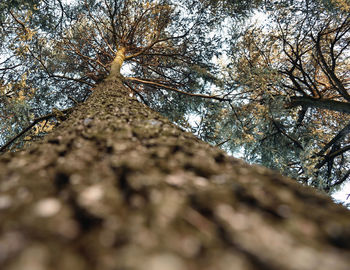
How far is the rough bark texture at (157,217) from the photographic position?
1.60 ft

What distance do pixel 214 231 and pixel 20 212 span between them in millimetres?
617

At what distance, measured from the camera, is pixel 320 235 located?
59 centimetres

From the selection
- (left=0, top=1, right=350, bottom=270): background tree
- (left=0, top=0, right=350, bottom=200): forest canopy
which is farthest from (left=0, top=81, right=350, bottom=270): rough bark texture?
(left=0, top=0, right=350, bottom=200): forest canopy

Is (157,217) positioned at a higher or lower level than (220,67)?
lower

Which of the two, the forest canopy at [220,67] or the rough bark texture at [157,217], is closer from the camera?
the rough bark texture at [157,217]

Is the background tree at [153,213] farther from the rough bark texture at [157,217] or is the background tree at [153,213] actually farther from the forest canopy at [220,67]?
the forest canopy at [220,67]

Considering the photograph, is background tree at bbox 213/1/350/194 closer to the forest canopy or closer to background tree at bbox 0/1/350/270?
the forest canopy

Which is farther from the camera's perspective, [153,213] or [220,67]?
[220,67]

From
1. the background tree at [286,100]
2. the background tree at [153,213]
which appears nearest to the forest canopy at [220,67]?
the background tree at [286,100]

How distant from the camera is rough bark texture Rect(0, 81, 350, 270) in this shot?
0.49 metres

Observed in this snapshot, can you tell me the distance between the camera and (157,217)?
2.03 ft

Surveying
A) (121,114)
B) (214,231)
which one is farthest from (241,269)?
(121,114)

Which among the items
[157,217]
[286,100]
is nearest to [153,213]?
[157,217]

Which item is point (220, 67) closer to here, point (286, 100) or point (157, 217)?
point (286, 100)
